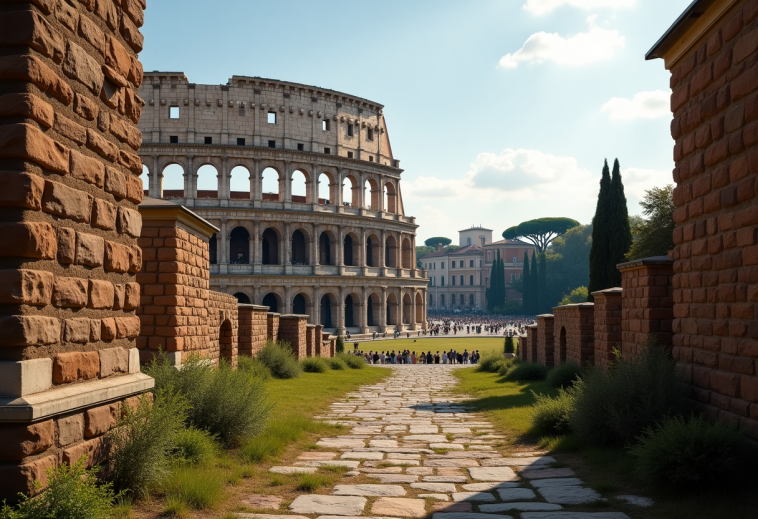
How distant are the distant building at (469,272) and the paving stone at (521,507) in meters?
99.0

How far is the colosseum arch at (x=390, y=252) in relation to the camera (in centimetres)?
5322

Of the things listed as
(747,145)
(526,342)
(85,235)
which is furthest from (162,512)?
(526,342)

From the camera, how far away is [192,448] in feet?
20.1

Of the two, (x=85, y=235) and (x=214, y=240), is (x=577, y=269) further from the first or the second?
(x=85, y=235)

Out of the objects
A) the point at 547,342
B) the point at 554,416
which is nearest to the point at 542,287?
the point at 547,342

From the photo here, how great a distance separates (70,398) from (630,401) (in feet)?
17.9

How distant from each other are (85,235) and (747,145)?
557cm

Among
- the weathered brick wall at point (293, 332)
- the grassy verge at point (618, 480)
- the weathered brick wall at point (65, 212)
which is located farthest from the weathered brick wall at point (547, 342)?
the weathered brick wall at point (65, 212)

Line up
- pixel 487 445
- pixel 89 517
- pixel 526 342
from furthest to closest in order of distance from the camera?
pixel 526 342, pixel 487 445, pixel 89 517

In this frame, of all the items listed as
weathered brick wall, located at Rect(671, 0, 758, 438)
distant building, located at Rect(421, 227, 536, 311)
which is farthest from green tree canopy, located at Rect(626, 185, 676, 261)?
distant building, located at Rect(421, 227, 536, 311)

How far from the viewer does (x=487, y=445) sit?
27.1 feet

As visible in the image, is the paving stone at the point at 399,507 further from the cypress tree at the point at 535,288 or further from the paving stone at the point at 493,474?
the cypress tree at the point at 535,288

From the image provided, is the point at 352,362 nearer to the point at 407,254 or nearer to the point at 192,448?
the point at 192,448

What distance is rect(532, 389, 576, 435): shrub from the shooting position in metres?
8.23
